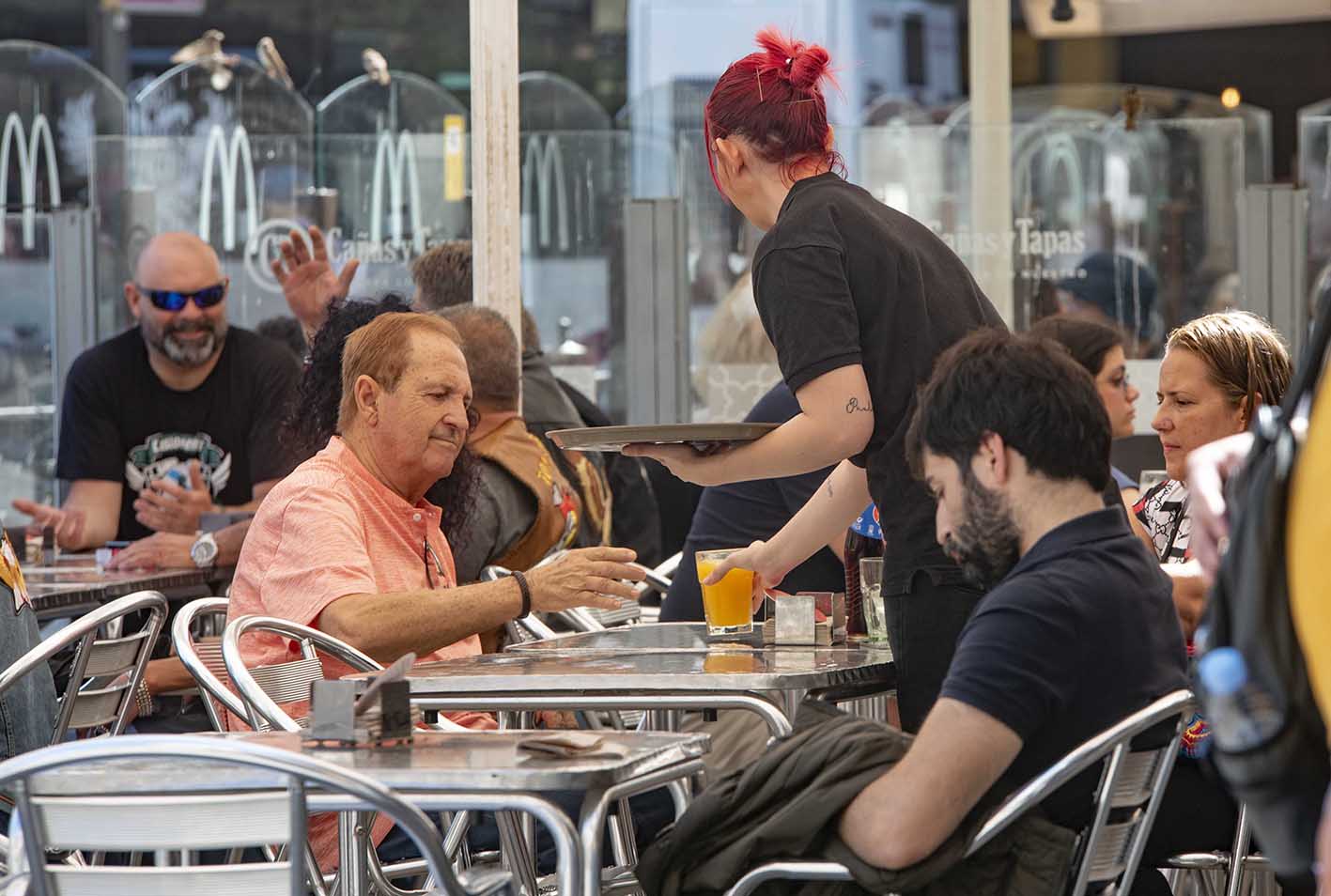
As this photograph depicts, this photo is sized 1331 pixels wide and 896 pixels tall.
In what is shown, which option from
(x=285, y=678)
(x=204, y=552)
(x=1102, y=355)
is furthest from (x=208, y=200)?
(x=285, y=678)

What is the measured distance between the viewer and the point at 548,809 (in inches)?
74.5

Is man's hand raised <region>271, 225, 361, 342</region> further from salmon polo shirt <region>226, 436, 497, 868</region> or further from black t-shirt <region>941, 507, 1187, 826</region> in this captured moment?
black t-shirt <region>941, 507, 1187, 826</region>

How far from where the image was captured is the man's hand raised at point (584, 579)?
3102mm

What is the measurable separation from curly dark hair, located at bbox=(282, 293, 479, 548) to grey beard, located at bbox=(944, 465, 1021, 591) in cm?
138

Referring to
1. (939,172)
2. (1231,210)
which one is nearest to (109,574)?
(939,172)

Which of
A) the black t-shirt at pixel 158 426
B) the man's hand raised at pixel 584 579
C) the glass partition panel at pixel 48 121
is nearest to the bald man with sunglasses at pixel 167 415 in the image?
the black t-shirt at pixel 158 426

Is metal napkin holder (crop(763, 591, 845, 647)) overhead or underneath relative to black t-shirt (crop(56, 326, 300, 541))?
underneath

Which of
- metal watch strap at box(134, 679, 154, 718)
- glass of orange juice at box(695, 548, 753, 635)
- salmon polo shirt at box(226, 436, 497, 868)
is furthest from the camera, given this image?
metal watch strap at box(134, 679, 154, 718)

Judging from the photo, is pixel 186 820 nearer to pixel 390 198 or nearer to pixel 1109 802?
pixel 1109 802

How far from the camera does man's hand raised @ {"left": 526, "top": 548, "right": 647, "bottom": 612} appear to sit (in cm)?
310

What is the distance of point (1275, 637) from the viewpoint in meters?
1.42

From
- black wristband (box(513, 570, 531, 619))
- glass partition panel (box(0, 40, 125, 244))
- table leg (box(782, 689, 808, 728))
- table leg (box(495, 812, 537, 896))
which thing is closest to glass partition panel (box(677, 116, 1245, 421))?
glass partition panel (box(0, 40, 125, 244))

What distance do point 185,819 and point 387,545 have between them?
1.40 m

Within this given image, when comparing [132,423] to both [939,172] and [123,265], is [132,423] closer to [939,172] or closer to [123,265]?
[123,265]
